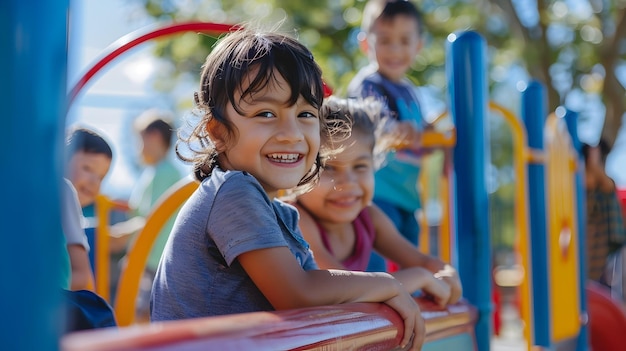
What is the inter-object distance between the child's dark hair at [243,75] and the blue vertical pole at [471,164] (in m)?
0.75

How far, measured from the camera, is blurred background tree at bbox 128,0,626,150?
8.09 m

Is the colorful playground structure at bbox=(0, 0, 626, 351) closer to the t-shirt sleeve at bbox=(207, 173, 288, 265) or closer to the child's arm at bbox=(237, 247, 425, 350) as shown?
the child's arm at bbox=(237, 247, 425, 350)

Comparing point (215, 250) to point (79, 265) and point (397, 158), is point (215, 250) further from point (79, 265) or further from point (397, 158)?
point (397, 158)

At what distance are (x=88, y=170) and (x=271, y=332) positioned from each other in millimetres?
1678

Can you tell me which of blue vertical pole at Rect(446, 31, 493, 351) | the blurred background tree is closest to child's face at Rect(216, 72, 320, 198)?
blue vertical pole at Rect(446, 31, 493, 351)

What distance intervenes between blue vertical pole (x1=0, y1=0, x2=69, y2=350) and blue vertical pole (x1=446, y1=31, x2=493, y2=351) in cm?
158

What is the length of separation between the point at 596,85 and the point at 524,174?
275 inches

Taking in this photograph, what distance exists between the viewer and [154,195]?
3574 mm

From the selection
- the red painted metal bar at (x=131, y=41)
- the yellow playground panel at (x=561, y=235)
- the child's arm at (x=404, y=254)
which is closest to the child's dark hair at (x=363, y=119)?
the child's arm at (x=404, y=254)

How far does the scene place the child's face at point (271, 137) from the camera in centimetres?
125

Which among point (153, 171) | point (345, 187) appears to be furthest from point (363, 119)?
point (153, 171)

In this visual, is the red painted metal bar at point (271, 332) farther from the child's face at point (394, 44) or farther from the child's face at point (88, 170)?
the child's face at point (394, 44)

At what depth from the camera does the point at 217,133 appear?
4.27 ft

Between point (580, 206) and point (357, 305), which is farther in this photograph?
point (580, 206)
